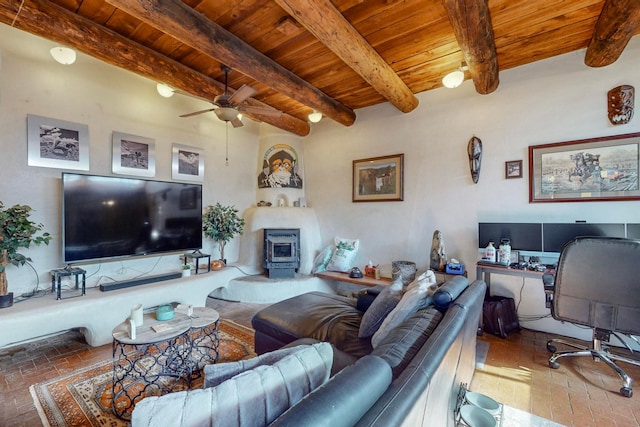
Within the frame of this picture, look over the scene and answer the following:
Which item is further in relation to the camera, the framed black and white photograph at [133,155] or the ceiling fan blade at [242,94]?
the framed black and white photograph at [133,155]

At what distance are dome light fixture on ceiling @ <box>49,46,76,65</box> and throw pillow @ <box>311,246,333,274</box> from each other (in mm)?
3849

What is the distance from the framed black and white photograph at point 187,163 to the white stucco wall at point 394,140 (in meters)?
0.09

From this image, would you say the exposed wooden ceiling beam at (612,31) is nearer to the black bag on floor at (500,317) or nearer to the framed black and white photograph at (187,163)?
the black bag on floor at (500,317)

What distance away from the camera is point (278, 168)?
496 centimetres

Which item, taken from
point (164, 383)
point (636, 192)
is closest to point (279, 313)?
point (164, 383)

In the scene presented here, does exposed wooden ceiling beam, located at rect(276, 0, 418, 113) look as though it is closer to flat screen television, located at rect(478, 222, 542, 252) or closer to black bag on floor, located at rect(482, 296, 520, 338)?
flat screen television, located at rect(478, 222, 542, 252)

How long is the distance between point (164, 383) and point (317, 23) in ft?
9.90

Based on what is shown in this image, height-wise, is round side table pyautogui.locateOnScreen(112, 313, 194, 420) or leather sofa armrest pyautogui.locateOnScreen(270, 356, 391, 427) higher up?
leather sofa armrest pyautogui.locateOnScreen(270, 356, 391, 427)

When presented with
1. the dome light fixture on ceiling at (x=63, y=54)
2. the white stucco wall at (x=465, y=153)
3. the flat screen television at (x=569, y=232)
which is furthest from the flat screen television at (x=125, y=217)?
the flat screen television at (x=569, y=232)

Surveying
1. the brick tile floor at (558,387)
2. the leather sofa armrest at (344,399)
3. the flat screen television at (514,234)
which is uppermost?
the flat screen television at (514,234)

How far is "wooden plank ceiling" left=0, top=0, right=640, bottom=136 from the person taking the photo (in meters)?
2.15

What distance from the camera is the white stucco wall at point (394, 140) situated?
2.81 meters

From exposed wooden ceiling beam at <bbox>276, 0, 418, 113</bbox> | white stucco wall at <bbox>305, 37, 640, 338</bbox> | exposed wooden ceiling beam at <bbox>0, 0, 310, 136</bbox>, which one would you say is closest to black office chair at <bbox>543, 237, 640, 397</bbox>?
white stucco wall at <bbox>305, 37, 640, 338</bbox>

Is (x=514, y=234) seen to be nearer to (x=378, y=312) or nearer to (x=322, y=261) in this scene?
(x=378, y=312)
